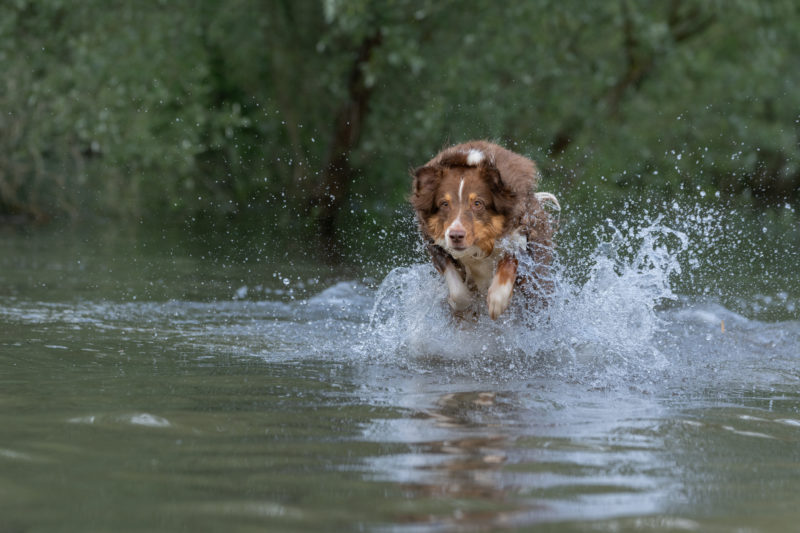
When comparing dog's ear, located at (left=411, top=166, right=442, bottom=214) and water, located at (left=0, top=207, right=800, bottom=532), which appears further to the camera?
dog's ear, located at (left=411, top=166, right=442, bottom=214)

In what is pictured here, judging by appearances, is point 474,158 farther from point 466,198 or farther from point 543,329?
point 543,329

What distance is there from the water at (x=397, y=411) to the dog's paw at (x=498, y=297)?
340 mm

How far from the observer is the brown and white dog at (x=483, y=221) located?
237 inches

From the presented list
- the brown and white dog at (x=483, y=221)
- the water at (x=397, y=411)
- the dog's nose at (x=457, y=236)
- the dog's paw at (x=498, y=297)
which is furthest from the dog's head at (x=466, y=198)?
the water at (x=397, y=411)

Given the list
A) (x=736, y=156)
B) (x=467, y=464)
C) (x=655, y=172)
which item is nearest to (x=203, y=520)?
(x=467, y=464)

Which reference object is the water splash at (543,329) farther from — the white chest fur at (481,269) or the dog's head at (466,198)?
the dog's head at (466,198)

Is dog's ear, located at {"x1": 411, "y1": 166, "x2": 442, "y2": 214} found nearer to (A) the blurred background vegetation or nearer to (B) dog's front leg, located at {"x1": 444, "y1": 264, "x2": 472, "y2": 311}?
(B) dog's front leg, located at {"x1": 444, "y1": 264, "x2": 472, "y2": 311}

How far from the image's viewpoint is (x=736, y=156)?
67.3 ft

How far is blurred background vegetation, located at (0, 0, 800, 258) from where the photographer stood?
16938mm

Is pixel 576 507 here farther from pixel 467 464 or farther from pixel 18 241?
pixel 18 241

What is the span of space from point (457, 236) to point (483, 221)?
0.40m

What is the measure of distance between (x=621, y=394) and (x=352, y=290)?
199 inches

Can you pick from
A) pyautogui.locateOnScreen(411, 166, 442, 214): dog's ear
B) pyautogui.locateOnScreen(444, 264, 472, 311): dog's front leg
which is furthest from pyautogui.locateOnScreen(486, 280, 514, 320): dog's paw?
pyautogui.locateOnScreen(411, 166, 442, 214): dog's ear

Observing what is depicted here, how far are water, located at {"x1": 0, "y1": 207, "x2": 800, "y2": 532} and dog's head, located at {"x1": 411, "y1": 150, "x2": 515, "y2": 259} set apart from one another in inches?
28.7
